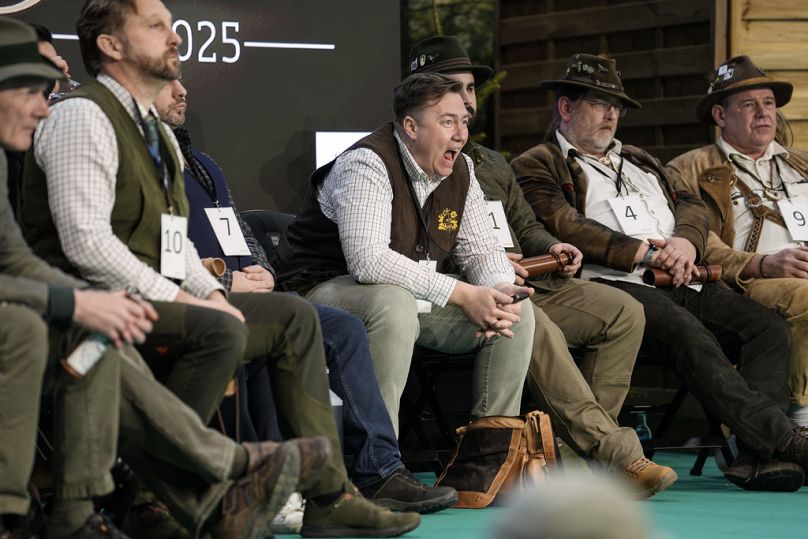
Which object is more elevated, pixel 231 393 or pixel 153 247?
pixel 153 247

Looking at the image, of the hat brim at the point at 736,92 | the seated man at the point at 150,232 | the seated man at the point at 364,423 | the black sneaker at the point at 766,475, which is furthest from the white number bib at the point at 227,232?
the hat brim at the point at 736,92

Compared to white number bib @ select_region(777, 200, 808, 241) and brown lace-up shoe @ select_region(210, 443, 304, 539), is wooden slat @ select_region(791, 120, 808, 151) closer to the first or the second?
white number bib @ select_region(777, 200, 808, 241)

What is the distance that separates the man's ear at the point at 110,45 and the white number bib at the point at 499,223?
1753mm

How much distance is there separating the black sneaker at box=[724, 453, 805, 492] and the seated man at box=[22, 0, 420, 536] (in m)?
1.64

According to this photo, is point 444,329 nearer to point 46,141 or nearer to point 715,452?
point 46,141

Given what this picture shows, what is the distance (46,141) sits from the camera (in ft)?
10.7

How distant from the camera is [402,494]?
3805 mm

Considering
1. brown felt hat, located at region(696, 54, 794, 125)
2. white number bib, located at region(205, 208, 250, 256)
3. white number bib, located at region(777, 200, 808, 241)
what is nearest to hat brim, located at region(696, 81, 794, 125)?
brown felt hat, located at region(696, 54, 794, 125)

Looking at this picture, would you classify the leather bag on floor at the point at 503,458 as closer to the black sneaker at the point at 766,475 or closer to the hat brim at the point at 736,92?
the black sneaker at the point at 766,475

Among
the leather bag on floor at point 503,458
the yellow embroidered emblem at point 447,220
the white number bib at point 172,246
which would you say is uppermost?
the white number bib at point 172,246

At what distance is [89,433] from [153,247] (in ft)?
2.15

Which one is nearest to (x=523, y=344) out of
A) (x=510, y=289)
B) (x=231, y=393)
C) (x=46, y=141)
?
(x=510, y=289)

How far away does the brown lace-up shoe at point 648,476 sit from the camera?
4238mm

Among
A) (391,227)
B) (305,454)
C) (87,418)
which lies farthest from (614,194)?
(87,418)
